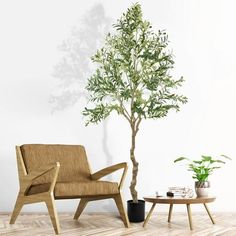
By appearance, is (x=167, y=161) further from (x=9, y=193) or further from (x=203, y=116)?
(x=9, y=193)

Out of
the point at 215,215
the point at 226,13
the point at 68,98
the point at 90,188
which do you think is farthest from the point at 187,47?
the point at 90,188

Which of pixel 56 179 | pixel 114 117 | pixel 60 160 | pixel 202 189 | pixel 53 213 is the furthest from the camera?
pixel 114 117

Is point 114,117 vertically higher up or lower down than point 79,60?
lower down

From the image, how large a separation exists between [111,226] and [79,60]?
2.17m

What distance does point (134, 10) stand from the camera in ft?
16.6

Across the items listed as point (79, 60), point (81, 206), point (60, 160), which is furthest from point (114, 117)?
point (81, 206)

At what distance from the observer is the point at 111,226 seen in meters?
4.55

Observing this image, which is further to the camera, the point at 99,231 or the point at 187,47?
the point at 187,47

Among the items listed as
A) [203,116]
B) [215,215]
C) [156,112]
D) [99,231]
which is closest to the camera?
[99,231]

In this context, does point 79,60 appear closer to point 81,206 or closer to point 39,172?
point 81,206

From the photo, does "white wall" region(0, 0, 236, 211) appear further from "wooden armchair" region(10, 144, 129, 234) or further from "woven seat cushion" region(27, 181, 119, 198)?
"woven seat cushion" region(27, 181, 119, 198)

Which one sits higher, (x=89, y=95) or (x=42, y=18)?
(x=42, y=18)

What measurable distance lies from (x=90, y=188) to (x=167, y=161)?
175 cm

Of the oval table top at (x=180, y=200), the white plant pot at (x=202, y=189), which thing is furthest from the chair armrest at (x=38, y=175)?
the white plant pot at (x=202, y=189)
